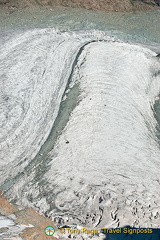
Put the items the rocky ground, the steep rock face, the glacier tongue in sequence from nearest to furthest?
the rocky ground
the glacier tongue
the steep rock face

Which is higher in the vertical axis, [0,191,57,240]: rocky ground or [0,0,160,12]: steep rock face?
[0,0,160,12]: steep rock face

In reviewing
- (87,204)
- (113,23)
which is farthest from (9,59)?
(87,204)

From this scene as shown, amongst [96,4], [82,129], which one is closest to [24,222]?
[82,129]

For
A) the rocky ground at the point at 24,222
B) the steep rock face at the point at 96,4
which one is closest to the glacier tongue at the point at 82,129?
the rocky ground at the point at 24,222

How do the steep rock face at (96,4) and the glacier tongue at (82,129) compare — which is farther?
the steep rock face at (96,4)

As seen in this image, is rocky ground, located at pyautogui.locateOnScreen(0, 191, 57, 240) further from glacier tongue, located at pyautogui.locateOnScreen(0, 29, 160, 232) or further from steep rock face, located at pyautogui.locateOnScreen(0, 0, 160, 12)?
steep rock face, located at pyautogui.locateOnScreen(0, 0, 160, 12)

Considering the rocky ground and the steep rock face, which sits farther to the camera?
the steep rock face

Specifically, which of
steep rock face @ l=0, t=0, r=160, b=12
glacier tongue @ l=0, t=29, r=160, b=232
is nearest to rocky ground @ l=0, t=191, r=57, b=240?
glacier tongue @ l=0, t=29, r=160, b=232

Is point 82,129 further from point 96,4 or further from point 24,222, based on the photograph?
point 96,4

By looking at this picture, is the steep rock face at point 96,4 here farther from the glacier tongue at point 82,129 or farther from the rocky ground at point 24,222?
the rocky ground at point 24,222
